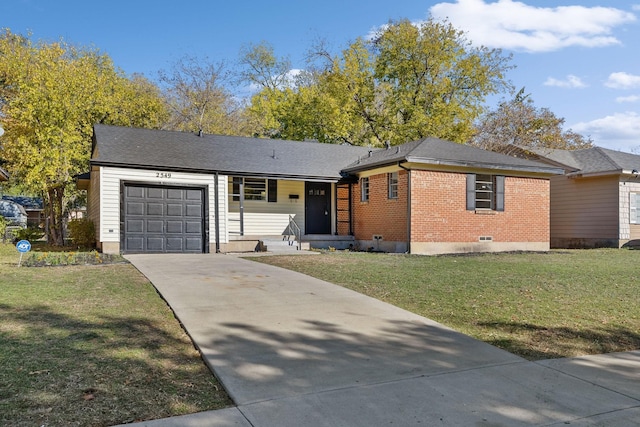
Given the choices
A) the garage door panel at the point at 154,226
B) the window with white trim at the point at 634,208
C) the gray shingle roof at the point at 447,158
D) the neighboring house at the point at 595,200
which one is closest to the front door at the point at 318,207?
the gray shingle roof at the point at 447,158

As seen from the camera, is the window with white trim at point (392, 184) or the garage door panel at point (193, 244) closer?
the garage door panel at point (193, 244)

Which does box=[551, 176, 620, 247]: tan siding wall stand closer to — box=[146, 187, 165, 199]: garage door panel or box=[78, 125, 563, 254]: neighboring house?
box=[78, 125, 563, 254]: neighboring house

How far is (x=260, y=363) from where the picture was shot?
14.5 feet

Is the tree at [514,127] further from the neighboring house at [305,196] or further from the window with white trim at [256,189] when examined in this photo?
the window with white trim at [256,189]

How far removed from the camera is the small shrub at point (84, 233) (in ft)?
55.3

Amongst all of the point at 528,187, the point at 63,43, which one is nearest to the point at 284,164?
the point at 528,187

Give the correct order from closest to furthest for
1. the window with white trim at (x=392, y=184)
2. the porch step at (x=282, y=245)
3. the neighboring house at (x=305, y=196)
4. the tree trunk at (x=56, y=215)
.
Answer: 1. the neighboring house at (x=305, y=196)
2. the porch step at (x=282, y=245)
3. the window with white trim at (x=392, y=184)
4. the tree trunk at (x=56, y=215)

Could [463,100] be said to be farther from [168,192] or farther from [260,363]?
[260,363]

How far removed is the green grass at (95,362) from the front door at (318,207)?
446 inches

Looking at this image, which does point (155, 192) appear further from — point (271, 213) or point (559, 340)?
point (559, 340)

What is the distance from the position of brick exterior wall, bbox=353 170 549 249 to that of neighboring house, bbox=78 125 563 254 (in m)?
0.03

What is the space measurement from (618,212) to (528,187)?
484 cm

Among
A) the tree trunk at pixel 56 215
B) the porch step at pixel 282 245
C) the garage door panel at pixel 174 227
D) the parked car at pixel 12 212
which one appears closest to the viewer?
the garage door panel at pixel 174 227

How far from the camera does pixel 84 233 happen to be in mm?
16828
